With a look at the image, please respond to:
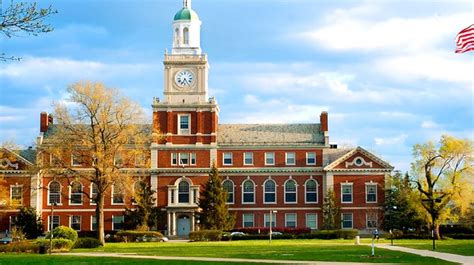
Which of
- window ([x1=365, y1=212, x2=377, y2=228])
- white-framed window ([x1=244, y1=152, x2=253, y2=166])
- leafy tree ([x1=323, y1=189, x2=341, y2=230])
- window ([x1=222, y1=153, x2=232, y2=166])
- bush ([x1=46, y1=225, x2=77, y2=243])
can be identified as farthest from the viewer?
white-framed window ([x1=244, y1=152, x2=253, y2=166])

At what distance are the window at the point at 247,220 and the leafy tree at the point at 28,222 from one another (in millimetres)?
20355

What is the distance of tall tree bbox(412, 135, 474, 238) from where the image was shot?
74.6m

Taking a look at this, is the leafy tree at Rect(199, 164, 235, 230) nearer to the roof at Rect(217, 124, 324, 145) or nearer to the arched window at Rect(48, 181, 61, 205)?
the roof at Rect(217, 124, 324, 145)

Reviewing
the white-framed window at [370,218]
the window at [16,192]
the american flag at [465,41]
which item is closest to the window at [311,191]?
the white-framed window at [370,218]

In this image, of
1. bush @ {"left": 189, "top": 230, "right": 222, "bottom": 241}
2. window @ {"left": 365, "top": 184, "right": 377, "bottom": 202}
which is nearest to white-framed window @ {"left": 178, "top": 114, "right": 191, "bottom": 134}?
bush @ {"left": 189, "top": 230, "right": 222, "bottom": 241}

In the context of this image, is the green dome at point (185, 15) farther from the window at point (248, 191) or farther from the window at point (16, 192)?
the window at point (16, 192)

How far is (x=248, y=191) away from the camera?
279ft

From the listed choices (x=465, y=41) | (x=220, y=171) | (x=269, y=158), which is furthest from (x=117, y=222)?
(x=465, y=41)

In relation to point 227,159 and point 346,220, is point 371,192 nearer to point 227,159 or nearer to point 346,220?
point 346,220

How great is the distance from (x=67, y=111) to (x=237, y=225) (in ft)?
93.7

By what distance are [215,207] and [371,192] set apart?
17264 millimetres

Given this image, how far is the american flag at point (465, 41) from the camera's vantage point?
34.1 metres

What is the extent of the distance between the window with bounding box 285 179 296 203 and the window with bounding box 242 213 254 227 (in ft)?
13.4

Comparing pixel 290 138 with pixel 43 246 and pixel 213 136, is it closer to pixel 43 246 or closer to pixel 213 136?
pixel 213 136
